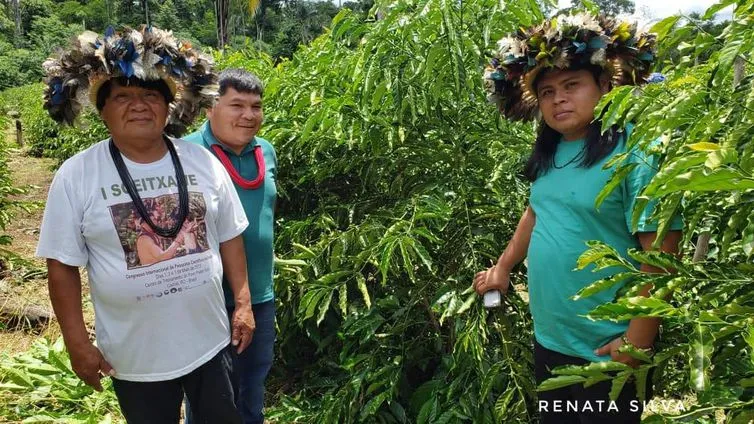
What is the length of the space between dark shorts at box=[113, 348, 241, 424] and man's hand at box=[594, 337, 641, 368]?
3.59 ft

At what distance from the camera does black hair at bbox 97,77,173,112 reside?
1.58 meters

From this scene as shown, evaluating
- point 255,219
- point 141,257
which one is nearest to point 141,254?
point 141,257

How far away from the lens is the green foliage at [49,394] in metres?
2.69

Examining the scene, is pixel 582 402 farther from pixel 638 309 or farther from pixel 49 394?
pixel 49 394

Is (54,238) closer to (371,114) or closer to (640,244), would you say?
(371,114)

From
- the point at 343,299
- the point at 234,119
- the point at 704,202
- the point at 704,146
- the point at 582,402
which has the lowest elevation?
the point at 582,402

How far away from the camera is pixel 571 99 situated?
1492 millimetres

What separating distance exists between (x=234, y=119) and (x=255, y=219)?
37cm

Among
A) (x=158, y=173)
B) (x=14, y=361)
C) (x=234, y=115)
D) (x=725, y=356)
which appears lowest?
(x=14, y=361)

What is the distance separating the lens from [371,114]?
2133 millimetres

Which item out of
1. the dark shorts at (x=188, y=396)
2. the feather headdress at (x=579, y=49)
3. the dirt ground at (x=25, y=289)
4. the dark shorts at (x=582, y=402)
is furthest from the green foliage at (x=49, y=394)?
the feather headdress at (x=579, y=49)

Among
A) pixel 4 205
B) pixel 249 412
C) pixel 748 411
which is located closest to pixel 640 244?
pixel 748 411

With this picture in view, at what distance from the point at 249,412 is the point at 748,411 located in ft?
6.15

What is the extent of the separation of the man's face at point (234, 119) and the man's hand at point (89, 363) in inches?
33.1
